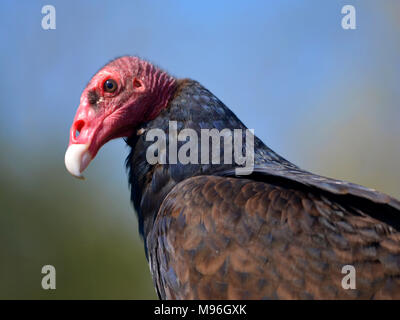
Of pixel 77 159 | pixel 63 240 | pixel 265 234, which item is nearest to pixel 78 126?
pixel 77 159

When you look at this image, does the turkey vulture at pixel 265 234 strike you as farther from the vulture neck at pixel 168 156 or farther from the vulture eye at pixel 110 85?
the vulture eye at pixel 110 85

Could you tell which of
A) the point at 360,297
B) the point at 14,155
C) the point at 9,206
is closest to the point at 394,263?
the point at 360,297

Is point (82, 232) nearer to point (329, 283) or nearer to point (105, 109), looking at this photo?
point (105, 109)

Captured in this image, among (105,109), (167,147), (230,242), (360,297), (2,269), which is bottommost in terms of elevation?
(2,269)

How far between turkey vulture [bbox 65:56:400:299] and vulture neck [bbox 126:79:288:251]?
0.01 m

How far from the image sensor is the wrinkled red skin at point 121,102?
136 inches

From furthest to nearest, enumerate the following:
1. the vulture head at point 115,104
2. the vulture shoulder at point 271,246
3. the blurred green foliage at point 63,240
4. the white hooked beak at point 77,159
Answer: the blurred green foliage at point 63,240, the vulture head at point 115,104, the white hooked beak at point 77,159, the vulture shoulder at point 271,246

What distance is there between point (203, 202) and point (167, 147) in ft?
2.40

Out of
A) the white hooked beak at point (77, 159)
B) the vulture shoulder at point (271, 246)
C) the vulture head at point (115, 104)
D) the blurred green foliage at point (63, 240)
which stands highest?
the vulture head at point (115, 104)

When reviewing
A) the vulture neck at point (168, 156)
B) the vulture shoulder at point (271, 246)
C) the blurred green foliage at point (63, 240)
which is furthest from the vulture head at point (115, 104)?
the blurred green foliage at point (63, 240)

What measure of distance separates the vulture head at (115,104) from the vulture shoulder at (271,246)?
91 cm

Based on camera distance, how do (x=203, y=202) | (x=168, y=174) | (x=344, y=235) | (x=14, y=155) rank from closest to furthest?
(x=344, y=235)
(x=203, y=202)
(x=168, y=174)
(x=14, y=155)

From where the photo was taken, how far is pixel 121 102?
11.8ft

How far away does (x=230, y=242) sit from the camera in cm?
259
